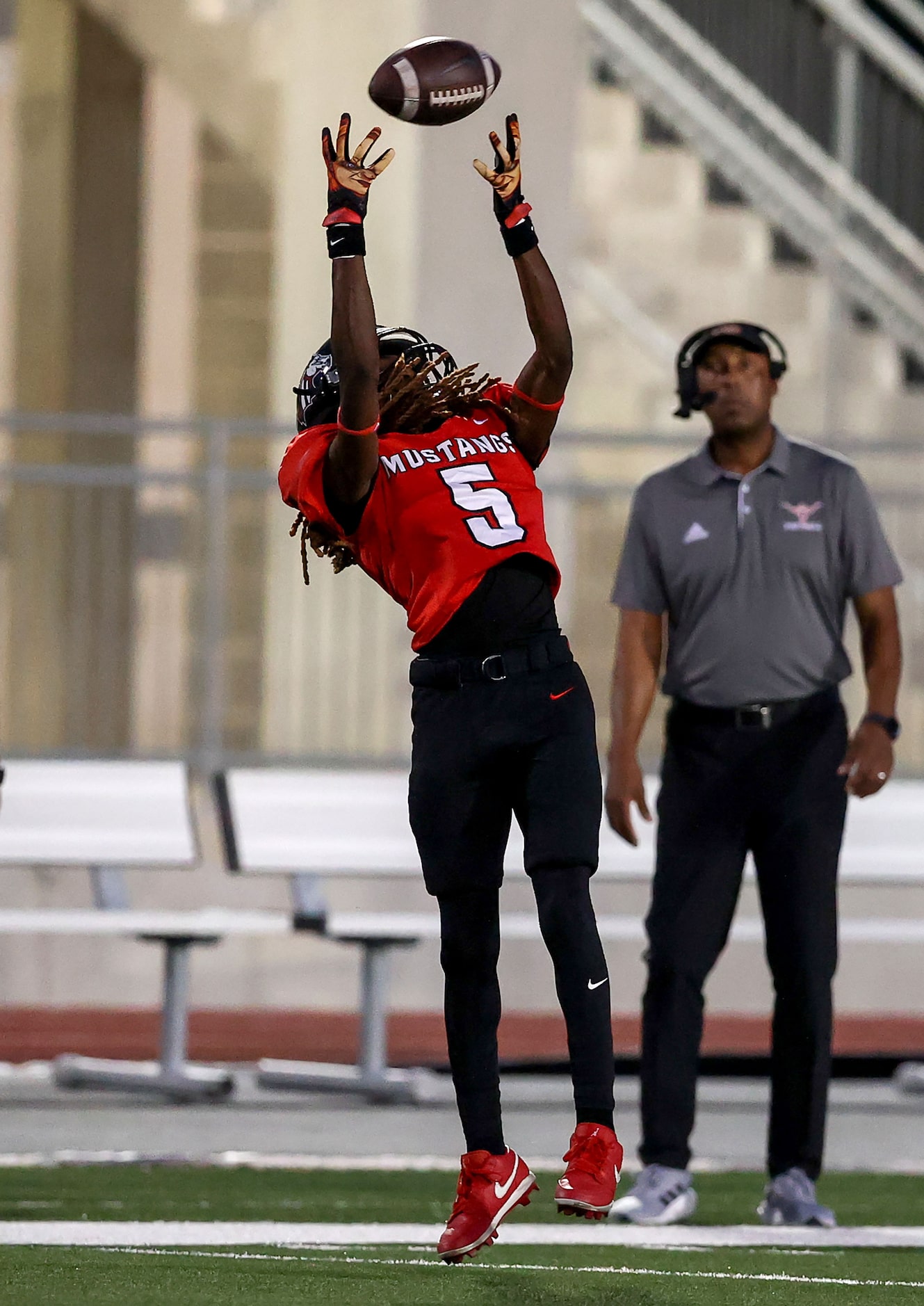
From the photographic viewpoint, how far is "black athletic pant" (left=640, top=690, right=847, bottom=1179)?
20.3ft

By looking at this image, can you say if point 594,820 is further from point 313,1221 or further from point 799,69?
A: point 799,69

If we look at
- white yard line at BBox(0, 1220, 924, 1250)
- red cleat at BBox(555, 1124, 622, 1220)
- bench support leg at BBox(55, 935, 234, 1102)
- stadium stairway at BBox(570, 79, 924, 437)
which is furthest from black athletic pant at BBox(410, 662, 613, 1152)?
stadium stairway at BBox(570, 79, 924, 437)

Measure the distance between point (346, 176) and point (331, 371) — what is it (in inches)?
19.3

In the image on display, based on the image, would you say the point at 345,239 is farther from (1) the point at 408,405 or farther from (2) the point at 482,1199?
(2) the point at 482,1199

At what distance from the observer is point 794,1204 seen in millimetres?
6051

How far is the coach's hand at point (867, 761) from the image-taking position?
630cm

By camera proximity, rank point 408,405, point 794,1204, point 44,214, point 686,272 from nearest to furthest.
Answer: point 408,405 < point 794,1204 < point 44,214 < point 686,272

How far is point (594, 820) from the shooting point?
5.04 metres

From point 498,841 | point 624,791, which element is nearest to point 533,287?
point 498,841

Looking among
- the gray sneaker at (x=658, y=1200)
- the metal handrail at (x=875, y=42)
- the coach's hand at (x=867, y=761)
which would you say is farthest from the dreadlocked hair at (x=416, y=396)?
the metal handrail at (x=875, y=42)

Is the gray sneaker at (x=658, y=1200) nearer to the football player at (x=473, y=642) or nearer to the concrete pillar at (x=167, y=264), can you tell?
the football player at (x=473, y=642)

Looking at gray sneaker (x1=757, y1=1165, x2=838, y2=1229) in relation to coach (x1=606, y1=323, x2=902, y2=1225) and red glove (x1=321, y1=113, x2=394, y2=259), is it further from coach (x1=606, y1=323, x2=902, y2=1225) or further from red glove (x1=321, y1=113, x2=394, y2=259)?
red glove (x1=321, y1=113, x2=394, y2=259)

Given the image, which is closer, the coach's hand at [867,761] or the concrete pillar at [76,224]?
the coach's hand at [867,761]

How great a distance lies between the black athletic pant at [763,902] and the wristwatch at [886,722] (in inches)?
3.2
